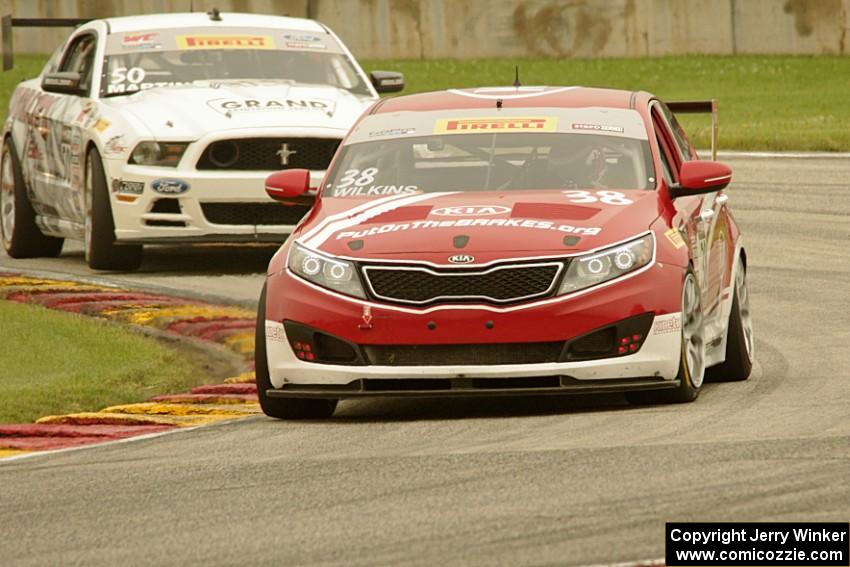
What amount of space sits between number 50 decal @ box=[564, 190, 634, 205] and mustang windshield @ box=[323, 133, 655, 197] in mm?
183

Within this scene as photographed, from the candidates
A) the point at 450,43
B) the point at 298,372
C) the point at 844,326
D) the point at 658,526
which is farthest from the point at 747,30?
the point at 658,526

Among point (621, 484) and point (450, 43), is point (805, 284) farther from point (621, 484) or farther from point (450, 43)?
point (450, 43)

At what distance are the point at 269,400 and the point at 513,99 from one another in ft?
7.45

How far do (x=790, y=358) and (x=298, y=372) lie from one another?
2.99m

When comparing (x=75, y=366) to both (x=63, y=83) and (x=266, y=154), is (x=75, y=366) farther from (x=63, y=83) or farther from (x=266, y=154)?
(x=63, y=83)

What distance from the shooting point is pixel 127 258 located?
1544 centimetres

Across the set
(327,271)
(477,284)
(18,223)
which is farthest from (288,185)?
(18,223)

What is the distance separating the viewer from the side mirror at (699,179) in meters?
9.99

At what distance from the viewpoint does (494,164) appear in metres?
10.3

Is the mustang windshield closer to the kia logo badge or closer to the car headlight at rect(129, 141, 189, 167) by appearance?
the kia logo badge

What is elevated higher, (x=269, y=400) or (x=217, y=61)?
(x=217, y=61)

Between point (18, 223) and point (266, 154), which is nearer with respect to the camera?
point (266, 154)

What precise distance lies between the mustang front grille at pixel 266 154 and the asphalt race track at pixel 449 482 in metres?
5.04

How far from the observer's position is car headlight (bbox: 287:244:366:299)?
915 centimetres
